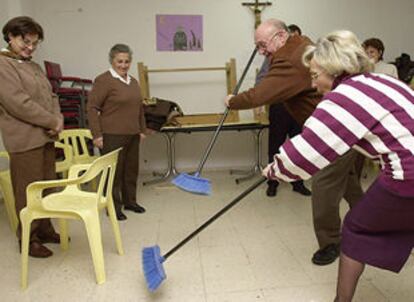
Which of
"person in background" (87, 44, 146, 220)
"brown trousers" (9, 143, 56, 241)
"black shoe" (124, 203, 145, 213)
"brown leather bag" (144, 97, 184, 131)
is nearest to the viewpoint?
"brown trousers" (9, 143, 56, 241)

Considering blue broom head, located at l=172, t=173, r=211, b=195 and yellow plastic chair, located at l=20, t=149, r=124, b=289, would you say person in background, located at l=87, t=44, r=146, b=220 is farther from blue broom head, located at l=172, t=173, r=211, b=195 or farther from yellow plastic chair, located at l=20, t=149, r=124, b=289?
blue broom head, located at l=172, t=173, r=211, b=195

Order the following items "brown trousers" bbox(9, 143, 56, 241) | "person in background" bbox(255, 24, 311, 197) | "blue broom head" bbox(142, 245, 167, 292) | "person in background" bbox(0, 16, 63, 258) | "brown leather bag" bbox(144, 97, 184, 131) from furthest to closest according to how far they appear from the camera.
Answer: "brown leather bag" bbox(144, 97, 184, 131), "person in background" bbox(255, 24, 311, 197), "brown trousers" bbox(9, 143, 56, 241), "person in background" bbox(0, 16, 63, 258), "blue broom head" bbox(142, 245, 167, 292)

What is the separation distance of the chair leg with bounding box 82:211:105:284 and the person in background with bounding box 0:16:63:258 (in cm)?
49

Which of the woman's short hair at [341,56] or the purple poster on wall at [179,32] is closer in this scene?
the woman's short hair at [341,56]

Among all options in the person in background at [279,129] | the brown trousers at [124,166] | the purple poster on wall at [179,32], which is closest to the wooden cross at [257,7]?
the purple poster on wall at [179,32]

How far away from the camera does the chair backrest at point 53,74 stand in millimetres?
3657

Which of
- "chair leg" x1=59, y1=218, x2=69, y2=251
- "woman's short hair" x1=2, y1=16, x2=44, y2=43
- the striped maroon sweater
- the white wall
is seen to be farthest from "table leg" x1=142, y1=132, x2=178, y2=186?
the striped maroon sweater

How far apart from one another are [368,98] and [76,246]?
1.94 metres

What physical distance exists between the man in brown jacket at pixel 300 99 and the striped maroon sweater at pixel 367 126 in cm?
65

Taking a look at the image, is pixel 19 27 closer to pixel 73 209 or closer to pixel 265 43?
pixel 73 209

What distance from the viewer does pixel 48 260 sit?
2156 mm

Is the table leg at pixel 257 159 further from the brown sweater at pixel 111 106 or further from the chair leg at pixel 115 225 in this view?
the chair leg at pixel 115 225

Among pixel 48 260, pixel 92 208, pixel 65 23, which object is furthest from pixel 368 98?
pixel 65 23

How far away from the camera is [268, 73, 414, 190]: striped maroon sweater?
3.76 ft
